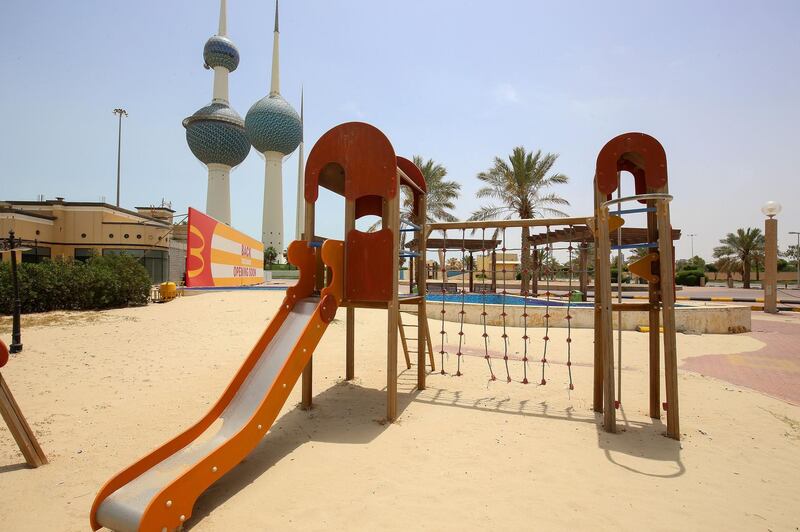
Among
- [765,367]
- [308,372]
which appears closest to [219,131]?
[308,372]

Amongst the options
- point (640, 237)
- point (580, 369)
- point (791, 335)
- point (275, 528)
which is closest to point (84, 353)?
point (275, 528)

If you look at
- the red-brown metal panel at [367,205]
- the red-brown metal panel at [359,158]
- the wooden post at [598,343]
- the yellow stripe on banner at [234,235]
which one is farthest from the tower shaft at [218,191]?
the wooden post at [598,343]

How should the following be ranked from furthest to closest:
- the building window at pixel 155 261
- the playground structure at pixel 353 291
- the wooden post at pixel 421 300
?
the building window at pixel 155 261 → the wooden post at pixel 421 300 → the playground structure at pixel 353 291

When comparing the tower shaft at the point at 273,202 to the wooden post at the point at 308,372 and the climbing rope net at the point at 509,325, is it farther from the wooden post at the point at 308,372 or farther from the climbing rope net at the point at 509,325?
the wooden post at the point at 308,372

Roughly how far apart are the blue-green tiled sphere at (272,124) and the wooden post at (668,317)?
2432 inches

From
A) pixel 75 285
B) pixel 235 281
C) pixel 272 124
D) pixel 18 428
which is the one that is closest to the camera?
pixel 18 428

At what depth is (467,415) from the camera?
16.5 feet

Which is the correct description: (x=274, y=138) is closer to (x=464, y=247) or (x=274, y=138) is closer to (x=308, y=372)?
(x=464, y=247)

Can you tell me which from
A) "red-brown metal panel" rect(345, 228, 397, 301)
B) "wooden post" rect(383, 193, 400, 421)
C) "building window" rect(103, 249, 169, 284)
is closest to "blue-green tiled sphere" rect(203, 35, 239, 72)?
"building window" rect(103, 249, 169, 284)

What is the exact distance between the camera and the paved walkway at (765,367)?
21.2 feet

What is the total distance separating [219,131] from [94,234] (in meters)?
27.8

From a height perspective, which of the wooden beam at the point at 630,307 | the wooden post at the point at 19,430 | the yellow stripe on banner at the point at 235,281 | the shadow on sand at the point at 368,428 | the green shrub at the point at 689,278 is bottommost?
the shadow on sand at the point at 368,428

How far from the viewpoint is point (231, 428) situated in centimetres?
352

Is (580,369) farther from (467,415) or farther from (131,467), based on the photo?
(131,467)
